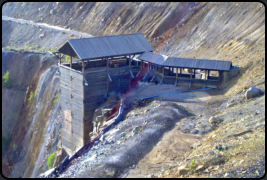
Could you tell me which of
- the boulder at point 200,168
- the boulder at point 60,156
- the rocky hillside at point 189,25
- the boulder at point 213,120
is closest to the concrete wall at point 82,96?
the boulder at point 60,156

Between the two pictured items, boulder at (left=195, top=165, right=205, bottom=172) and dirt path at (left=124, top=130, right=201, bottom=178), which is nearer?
boulder at (left=195, top=165, right=205, bottom=172)

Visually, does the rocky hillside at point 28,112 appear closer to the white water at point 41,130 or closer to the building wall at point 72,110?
the white water at point 41,130

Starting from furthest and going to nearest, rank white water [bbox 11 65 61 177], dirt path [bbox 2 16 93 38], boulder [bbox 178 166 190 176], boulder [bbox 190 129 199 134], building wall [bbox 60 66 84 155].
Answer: dirt path [bbox 2 16 93 38]
white water [bbox 11 65 61 177]
building wall [bbox 60 66 84 155]
boulder [bbox 190 129 199 134]
boulder [bbox 178 166 190 176]

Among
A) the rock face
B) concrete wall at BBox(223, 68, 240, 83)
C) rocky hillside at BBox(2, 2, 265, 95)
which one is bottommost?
the rock face

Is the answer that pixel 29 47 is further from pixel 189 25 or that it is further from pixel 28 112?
pixel 189 25

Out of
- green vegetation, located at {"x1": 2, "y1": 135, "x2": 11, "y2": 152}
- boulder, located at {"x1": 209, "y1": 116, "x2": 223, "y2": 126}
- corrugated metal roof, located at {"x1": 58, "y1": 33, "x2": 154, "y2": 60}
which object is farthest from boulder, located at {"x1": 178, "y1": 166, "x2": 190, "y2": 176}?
green vegetation, located at {"x1": 2, "y1": 135, "x2": 11, "y2": 152}

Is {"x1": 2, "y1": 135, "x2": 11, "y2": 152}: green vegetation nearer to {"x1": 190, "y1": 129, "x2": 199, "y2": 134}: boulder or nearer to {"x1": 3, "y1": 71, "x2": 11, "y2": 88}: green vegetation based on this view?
{"x1": 3, "y1": 71, "x2": 11, "y2": 88}: green vegetation

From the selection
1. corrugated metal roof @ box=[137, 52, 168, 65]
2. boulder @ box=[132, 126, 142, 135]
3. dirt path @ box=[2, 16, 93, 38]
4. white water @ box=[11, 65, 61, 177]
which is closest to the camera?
boulder @ box=[132, 126, 142, 135]
